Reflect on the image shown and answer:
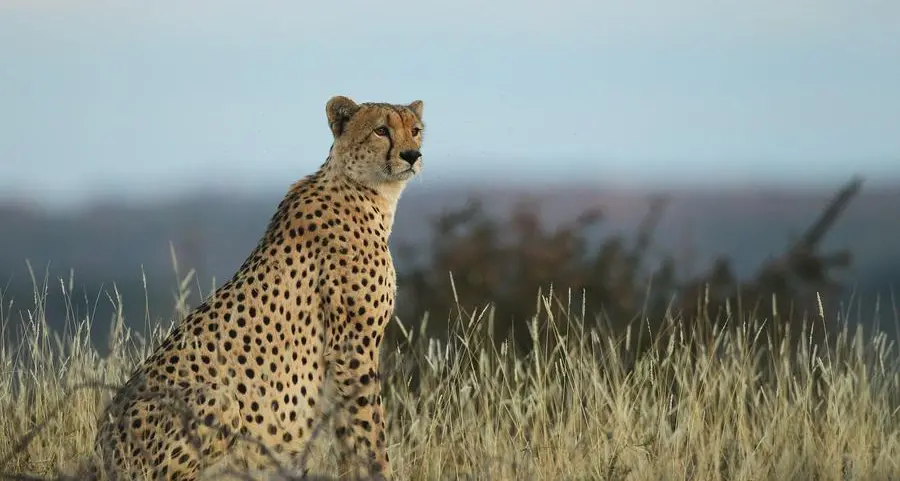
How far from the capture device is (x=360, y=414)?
14.3 ft

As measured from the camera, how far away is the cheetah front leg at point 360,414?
4332 mm

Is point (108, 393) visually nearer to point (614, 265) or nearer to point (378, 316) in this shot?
point (378, 316)

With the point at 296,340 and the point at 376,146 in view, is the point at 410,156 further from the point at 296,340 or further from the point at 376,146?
the point at 296,340

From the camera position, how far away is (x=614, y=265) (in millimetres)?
8344

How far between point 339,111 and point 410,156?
0.34 m

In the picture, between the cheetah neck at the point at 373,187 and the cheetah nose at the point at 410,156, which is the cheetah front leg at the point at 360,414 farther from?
the cheetah nose at the point at 410,156

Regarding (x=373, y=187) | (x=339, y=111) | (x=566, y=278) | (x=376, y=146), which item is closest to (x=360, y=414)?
(x=373, y=187)

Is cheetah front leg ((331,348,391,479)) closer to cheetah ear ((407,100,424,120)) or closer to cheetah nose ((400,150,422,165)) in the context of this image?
cheetah nose ((400,150,422,165))

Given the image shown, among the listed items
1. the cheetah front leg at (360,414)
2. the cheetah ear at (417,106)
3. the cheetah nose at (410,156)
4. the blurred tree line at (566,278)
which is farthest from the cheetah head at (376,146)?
the blurred tree line at (566,278)

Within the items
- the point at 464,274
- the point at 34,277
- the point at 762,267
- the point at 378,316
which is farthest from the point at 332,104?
the point at 762,267

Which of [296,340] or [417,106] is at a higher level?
[417,106]

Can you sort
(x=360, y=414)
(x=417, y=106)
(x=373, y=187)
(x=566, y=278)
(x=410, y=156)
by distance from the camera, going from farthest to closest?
(x=566, y=278) < (x=417, y=106) < (x=373, y=187) < (x=410, y=156) < (x=360, y=414)

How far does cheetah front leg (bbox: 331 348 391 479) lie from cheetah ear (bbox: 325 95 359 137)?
843mm

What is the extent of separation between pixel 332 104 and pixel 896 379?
2780mm
